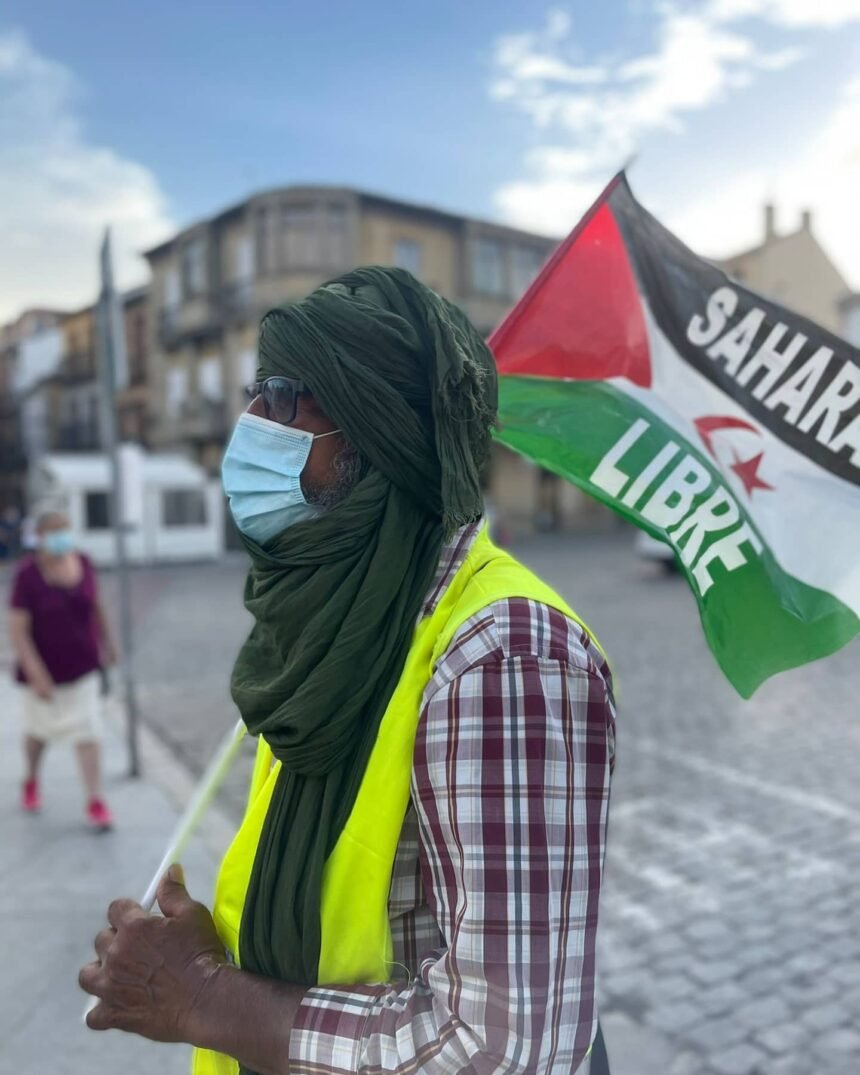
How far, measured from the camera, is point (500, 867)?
1.09 meters

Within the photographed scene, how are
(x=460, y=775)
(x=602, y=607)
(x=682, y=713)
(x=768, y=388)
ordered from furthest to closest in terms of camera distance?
1. (x=602, y=607)
2. (x=682, y=713)
3. (x=768, y=388)
4. (x=460, y=775)

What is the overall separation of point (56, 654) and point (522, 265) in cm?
3059

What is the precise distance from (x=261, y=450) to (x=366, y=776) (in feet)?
1.83

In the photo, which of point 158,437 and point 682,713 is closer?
point 682,713

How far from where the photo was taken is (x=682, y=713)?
300 inches

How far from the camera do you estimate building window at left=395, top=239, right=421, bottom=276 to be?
30156 millimetres

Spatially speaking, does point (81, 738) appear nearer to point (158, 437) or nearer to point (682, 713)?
point (682, 713)

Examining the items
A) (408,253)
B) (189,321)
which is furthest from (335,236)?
(189,321)

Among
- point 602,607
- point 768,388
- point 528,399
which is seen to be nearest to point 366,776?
point 528,399

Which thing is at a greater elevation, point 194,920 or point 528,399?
point 528,399

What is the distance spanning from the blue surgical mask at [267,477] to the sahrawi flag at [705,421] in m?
0.81

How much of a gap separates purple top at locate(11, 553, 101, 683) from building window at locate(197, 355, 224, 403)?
25.5 meters

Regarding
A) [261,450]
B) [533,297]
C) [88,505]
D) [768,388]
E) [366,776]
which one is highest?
[533,297]

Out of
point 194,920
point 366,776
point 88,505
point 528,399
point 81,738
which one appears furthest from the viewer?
point 88,505
